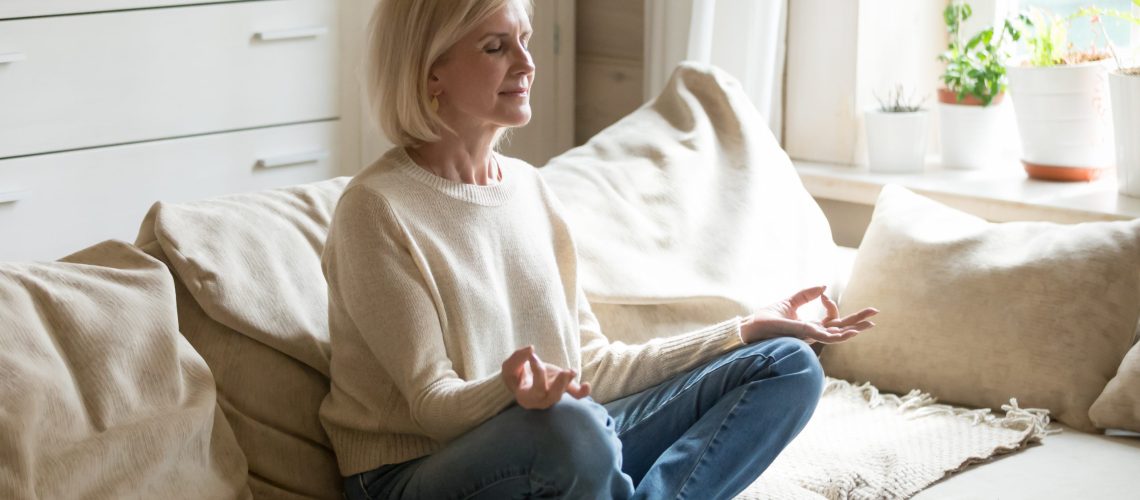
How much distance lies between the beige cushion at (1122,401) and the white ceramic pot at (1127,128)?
0.58 meters

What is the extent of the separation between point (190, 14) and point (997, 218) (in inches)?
62.2

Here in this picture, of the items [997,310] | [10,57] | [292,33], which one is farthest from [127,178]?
[997,310]

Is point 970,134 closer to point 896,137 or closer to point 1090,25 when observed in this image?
point 896,137

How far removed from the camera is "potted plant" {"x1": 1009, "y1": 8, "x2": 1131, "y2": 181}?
260cm

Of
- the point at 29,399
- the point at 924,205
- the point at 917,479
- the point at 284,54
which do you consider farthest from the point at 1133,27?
the point at 29,399

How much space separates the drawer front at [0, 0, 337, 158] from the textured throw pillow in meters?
0.86

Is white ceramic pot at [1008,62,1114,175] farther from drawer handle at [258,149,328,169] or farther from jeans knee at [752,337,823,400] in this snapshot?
drawer handle at [258,149,328,169]

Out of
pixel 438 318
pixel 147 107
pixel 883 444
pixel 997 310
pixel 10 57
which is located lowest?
pixel 883 444

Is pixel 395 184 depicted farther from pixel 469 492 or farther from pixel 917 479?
pixel 917 479

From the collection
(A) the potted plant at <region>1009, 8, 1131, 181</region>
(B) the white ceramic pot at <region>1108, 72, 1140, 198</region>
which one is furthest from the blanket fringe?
(A) the potted plant at <region>1009, 8, 1131, 181</region>

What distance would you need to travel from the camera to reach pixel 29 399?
136cm

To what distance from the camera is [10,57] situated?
95.2 inches

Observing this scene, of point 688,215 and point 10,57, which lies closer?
point 688,215

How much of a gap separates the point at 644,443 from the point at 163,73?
1.44 m
